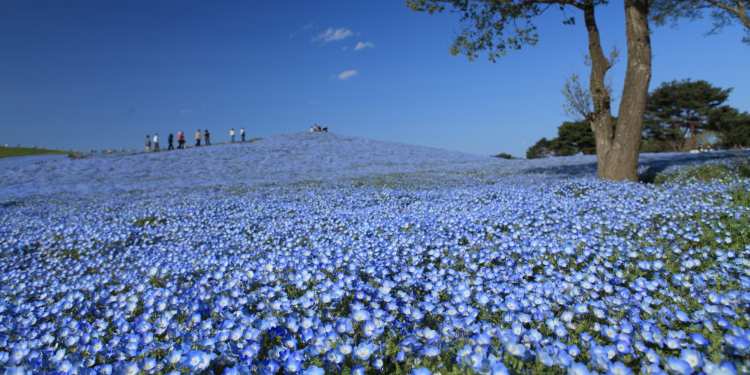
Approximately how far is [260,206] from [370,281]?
242 inches

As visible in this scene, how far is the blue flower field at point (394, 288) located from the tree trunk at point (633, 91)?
2.45 m

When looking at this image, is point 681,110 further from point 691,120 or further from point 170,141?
point 170,141

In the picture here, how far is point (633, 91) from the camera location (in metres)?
10.8

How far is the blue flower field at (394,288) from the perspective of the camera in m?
2.50

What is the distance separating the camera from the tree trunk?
35.1ft

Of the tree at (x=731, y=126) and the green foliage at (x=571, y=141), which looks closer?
the tree at (x=731, y=126)

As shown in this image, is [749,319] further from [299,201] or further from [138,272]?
[299,201]

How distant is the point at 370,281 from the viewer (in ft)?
13.1

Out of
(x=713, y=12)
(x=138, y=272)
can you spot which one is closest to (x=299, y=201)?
(x=138, y=272)

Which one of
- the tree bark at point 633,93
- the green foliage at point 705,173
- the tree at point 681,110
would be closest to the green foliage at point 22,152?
the tree bark at point 633,93

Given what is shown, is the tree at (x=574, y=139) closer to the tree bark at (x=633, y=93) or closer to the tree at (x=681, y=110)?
the tree at (x=681, y=110)

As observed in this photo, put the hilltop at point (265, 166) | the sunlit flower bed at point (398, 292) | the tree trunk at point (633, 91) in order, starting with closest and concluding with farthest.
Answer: the sunlit flower bed at point (398, 292) < the tree trunk at point (633, 91) < the hilltop at point (265, 166)

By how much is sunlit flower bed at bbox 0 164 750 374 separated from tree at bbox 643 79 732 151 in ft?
156

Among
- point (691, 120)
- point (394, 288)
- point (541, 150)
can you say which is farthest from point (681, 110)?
point (394, 288)
